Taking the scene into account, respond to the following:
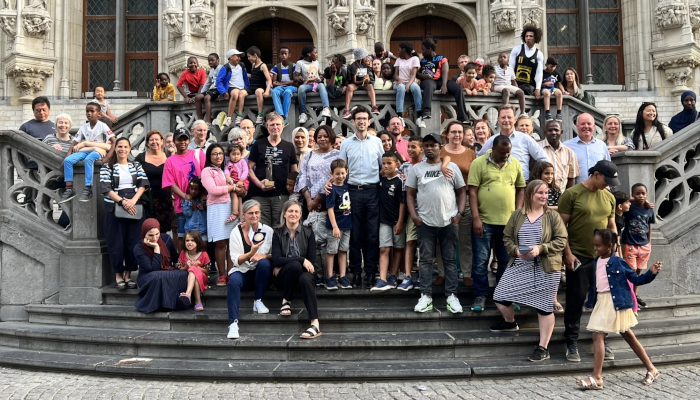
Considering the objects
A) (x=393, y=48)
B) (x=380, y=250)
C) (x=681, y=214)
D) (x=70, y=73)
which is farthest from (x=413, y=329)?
(x=70, y=73)

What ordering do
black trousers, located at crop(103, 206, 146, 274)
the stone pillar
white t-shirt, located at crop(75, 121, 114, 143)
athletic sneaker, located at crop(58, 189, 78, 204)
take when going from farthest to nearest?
1. the stone pillar
2. white t-shirt, located at crop(75, 121, 114, 143)
3. athletic sneaker, located at crop(58, 189, 78, 204)
4. black trousers, located at crop(103, 206, 146, 274)

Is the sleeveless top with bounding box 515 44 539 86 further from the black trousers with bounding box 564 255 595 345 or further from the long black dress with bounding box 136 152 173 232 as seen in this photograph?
the long black dress with bounding box 136 152 173 232

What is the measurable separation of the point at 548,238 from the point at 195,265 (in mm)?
3915

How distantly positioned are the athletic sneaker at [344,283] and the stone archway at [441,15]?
11116mm

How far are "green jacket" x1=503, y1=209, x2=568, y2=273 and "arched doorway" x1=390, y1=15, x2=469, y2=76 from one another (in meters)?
12.1

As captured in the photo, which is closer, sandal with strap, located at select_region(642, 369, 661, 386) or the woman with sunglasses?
sandal with strap, located at select_region(642, 369, 661, 386)

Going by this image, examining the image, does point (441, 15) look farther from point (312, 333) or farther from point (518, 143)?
point (312, 333)

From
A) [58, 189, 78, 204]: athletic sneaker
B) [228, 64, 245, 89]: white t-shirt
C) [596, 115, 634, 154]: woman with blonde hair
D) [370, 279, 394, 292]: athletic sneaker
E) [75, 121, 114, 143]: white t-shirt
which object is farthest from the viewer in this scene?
[228, 64, 245, 89]: white t-shirt

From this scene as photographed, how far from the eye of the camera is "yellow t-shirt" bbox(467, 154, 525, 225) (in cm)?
679

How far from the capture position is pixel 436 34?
1781 cm

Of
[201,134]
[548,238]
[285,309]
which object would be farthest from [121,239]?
[548,238]

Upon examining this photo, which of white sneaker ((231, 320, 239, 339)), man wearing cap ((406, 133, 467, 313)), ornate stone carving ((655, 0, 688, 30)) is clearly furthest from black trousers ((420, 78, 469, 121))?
ornate stone carving ((655, 0, 688, 30))

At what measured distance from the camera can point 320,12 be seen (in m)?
17.2

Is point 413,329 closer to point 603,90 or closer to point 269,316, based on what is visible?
point 269,316
